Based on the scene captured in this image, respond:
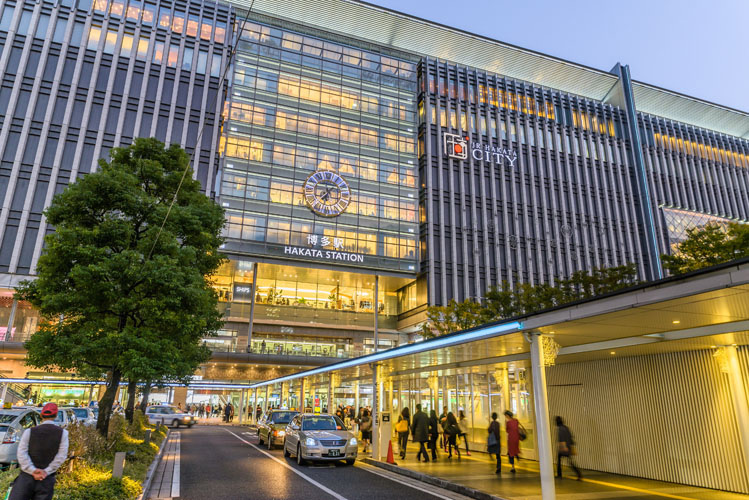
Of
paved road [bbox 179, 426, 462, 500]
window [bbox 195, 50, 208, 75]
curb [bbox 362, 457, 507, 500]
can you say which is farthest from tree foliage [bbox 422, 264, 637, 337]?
window [bbox 195, 50, 208, 75]

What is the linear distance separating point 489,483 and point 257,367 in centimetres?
3869

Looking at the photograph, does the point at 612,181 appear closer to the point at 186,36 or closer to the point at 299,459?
the point at 186,36

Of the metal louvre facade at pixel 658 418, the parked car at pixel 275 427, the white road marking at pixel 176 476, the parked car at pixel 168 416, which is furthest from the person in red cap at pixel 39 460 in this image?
the parked car at pixel 168 416

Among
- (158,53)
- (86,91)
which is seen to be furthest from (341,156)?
(86,91)

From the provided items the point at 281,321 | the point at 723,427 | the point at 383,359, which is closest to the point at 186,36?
the point at 281,321

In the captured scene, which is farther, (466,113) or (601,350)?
(466,113)

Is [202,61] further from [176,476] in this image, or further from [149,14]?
[176,476]

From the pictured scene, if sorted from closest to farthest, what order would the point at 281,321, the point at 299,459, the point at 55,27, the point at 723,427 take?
the point at 723,427 < the point at 299,459 < the point at 55,27 < the point at 281,321

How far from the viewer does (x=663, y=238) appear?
59.2m

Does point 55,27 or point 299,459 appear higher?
point 55,27

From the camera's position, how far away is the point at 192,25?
166 feet

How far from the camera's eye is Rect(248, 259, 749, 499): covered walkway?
25.0ft

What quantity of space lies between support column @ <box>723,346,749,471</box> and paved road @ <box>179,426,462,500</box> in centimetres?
631

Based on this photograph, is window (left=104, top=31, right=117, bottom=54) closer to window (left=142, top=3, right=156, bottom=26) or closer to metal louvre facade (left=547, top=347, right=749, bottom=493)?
window (left=142, top=3, right=156, bottom=26)
